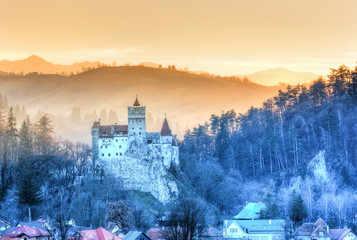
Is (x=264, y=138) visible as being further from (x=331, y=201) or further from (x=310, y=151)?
(x=331, y=201)

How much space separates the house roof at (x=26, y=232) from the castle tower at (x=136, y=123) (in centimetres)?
3665

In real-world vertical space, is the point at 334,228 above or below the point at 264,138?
below

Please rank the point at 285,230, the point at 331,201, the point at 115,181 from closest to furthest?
the point at 285,230
the point at 331,201
the point at 115,181

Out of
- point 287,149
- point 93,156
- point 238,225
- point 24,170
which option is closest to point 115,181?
point 93,156

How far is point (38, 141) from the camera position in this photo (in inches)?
5217

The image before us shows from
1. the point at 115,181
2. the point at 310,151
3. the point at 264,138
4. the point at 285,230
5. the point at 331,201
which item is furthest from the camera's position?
the point at 264,138

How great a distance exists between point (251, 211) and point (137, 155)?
79.3ft

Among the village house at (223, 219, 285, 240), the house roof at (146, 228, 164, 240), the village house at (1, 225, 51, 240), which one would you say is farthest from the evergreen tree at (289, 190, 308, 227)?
the village house at (1, 225, 51, 240)

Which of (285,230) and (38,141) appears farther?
(38,141)

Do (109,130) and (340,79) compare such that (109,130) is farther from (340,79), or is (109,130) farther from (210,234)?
(340,79)

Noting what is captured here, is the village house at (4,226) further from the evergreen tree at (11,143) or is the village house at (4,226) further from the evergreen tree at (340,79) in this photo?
the evergreen tree at (340,79)

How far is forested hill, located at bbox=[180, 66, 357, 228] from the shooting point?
12162 centimetres

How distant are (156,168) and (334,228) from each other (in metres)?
36.4

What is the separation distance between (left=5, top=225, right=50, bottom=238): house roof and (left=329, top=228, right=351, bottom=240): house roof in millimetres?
40522
